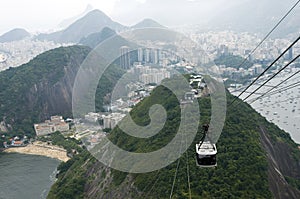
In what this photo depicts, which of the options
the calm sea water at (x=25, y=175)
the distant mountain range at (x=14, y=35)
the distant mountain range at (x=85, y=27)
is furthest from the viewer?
Answer: the distant mountain range at (x=14, y=35)

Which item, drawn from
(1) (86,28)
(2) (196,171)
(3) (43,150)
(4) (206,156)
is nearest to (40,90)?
(3) (43,150)

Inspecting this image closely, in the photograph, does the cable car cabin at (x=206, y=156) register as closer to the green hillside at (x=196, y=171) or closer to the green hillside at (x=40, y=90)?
the green hillside at (x=196, y=171)

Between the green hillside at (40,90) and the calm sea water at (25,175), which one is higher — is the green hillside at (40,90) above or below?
above

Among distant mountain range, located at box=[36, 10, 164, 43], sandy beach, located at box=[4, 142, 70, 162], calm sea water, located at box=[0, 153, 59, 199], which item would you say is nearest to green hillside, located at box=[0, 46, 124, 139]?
sandy beach, located at box=[4, 142, 70, 162]

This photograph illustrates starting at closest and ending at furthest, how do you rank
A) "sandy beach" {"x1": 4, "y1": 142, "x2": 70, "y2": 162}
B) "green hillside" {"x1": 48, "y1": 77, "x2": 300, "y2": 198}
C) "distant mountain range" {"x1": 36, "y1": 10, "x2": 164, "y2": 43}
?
"green hillside" {"x1": 48, "y1": 77, "x2": 300, "y2": 198}, "sandy beach" {"x1": 4, "y1": 142, "x2": 70, "y2": 162}, "distant mountain range" {"x1": 36, "y1": 10, "x2": 164, "y2": 43}

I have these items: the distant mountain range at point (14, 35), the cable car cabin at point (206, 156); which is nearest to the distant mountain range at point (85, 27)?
the distant mountain range at point (14, 35)

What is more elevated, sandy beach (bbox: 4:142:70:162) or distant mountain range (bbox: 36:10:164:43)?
distant mountain range (bbox: 36:10:164:43)

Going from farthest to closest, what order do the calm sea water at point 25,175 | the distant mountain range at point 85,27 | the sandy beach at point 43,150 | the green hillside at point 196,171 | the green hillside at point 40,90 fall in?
the distant mountain range at point 85,27 < the green hillside at point 40,90 < the sandy beach at point 43,150 < the calm sea water at point 25,175 < the green hillside at point 196,171

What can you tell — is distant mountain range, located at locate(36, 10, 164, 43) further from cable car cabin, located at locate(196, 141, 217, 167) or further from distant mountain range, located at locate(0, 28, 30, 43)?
cable car cabin, located at locate(196, 141, 217, 167)

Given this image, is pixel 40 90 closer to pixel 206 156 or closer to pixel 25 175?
pixel 25 175
